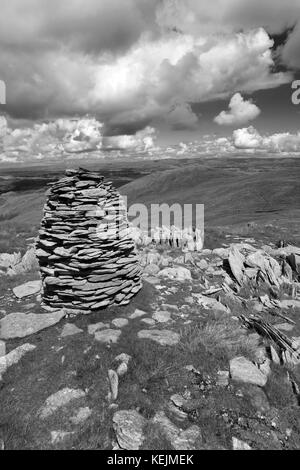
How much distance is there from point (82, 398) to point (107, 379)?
0.68 meters

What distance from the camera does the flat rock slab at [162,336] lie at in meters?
8.07

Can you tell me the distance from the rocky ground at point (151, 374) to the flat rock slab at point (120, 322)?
0.18ft

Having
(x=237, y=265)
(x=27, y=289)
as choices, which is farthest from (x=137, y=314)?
(x=237, y=265)

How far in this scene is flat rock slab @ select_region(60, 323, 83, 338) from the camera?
871cm

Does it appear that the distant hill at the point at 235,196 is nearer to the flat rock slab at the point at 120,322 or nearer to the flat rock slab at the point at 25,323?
the flat rock slab at the point at 120,322

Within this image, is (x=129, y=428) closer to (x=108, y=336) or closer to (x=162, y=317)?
(x=108, y=336)

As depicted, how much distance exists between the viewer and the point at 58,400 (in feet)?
20.2

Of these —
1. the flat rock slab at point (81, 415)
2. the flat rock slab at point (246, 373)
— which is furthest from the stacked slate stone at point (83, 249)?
the flat rock slab at point (246, 373)

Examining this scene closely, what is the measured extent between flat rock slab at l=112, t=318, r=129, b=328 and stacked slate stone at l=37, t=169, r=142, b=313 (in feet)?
3.15

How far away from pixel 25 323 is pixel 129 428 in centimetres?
540
